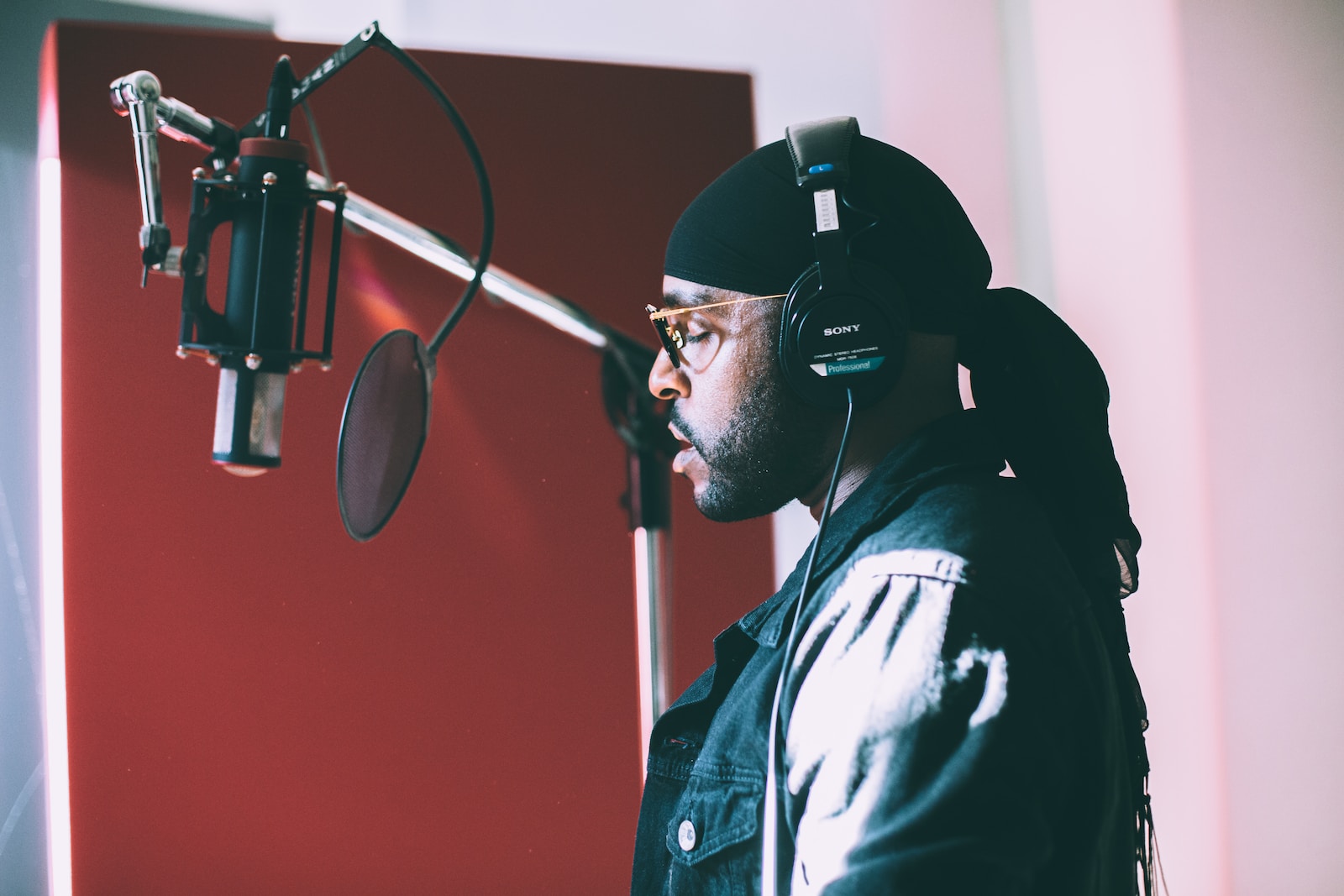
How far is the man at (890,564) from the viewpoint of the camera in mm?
602

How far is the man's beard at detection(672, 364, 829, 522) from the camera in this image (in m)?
0.88

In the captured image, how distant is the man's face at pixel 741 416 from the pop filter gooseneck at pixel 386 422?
0.72ft

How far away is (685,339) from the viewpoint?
0.96 metres

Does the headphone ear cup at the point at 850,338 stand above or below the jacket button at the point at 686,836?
above

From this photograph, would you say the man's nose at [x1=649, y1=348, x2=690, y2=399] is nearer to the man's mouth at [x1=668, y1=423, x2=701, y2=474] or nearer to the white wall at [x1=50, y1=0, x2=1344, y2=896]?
the man's mouth at [x1=668, y1=423, x2=701, y2=474]

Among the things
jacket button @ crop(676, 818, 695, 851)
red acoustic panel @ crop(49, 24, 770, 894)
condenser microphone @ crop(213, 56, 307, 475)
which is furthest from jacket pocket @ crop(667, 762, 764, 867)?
red acoustic panel @ crop(49, 24, 770, 894)

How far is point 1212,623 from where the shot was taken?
165cm

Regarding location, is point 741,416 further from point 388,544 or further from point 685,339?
point 388,544

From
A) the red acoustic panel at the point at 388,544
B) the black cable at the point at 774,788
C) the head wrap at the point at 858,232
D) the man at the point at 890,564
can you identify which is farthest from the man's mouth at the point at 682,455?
the red acoustic panel at the point at 388,544

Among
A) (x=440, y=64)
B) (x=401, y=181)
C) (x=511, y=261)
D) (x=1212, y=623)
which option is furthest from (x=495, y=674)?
(x=1212, y=623)

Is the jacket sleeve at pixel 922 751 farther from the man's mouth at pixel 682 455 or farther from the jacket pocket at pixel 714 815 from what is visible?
the man's mouth at pixel 682 455

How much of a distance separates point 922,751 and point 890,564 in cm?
13

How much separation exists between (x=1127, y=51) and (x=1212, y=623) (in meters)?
0.98

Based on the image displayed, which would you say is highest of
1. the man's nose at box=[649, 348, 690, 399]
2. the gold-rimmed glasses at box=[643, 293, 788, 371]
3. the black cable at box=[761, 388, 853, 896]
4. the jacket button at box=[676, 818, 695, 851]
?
the gold-rimmed glasses at box=[643, 293, 788, 371]
